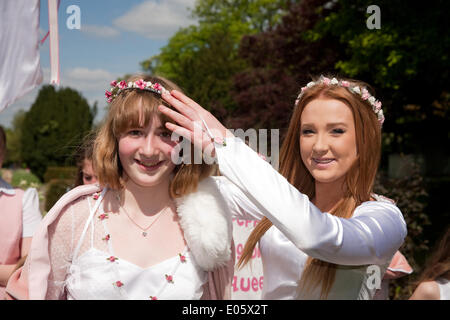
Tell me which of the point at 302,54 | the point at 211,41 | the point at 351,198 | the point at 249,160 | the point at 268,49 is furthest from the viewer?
the point at 211,41

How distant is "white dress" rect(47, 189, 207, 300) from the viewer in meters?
1.92

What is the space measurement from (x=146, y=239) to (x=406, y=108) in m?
12.3

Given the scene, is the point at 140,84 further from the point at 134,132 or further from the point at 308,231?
the point at 308,231

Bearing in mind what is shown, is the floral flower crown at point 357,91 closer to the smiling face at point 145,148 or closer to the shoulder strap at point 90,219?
the smiling face at point 145,148

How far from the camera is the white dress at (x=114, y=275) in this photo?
192 cm

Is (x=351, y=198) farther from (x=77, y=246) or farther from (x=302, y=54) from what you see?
(x=302, y=54)

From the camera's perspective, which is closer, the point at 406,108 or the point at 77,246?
the point at 77,246

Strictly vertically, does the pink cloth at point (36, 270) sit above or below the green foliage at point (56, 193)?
above

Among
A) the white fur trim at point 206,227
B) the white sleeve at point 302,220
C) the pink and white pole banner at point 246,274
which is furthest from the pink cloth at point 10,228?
the white sleeve at point 302,220

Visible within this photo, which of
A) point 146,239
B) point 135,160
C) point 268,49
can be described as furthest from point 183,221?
point 268,49

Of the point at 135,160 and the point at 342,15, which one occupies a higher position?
the point at 342,15

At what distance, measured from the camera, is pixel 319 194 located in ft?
6.60

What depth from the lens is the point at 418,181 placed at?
5.52 metres

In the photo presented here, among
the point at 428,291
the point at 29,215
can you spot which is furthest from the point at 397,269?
the point at 29,215
